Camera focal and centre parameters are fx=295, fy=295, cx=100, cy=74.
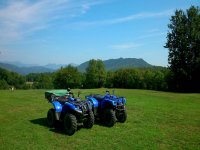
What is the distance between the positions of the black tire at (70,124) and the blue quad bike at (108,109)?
193 cm

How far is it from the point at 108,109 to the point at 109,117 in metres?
0.40

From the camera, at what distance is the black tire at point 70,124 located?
1256 centimetres

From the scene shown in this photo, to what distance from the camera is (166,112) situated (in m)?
18.8

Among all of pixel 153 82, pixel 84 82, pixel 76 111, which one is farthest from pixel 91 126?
pixel 84 82

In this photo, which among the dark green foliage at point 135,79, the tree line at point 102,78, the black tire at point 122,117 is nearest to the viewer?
the black tire at point 122,117

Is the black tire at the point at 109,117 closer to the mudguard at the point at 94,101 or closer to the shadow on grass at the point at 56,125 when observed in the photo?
the mudguard at the point at 94,101

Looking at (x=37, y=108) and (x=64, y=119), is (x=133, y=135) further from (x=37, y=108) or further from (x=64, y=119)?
(x=37, y=108)

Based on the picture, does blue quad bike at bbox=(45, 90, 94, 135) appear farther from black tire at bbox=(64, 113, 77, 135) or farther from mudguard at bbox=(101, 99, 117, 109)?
mudguard at bbox=(101, 99, 117, 109)

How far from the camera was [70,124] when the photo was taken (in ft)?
41.9

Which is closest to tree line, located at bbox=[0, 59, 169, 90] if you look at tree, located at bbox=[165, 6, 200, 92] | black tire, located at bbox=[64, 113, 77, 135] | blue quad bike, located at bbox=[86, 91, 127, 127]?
tree, located at bbox=[165, 6, 200, 92]

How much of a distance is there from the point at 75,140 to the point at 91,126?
189 cm

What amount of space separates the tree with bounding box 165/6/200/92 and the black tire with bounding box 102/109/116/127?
33.6 m

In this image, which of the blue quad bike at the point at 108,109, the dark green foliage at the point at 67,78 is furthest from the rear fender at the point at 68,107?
the dark green foliage at the point at 67,78

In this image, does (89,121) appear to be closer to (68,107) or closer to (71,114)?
(71,114)
